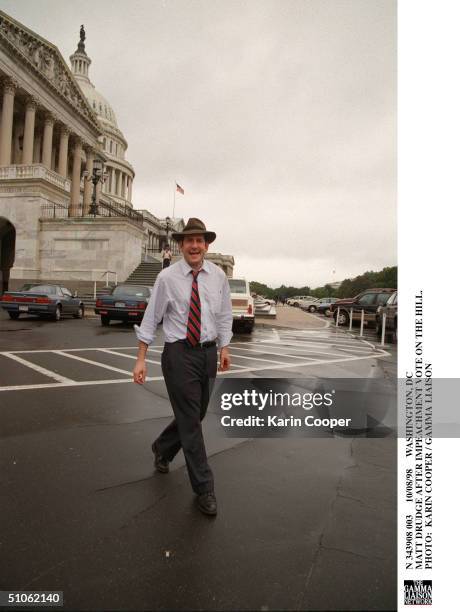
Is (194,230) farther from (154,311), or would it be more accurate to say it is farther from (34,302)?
(34,302)

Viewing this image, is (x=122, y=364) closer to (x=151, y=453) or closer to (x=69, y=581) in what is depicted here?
(x=151, y=453)

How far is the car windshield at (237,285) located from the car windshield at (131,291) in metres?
3.46

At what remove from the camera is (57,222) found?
27.9m

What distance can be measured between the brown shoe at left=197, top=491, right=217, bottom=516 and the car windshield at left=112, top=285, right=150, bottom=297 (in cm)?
1413

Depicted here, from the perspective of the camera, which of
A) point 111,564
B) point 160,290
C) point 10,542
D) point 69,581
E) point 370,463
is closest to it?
point 69,581

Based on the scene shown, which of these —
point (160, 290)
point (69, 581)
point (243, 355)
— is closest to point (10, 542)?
point (69, 581)

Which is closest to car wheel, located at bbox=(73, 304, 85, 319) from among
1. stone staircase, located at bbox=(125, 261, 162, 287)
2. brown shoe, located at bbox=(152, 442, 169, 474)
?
stone staircase, located at bbox=(125, 261, 162, 287)

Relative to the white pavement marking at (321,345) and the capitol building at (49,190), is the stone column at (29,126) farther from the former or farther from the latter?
the white pavement marking at (321,345)

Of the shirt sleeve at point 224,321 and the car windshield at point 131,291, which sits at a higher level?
the car windshield at point 131,291

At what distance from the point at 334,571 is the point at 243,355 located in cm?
761

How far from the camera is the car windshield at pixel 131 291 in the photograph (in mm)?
16312

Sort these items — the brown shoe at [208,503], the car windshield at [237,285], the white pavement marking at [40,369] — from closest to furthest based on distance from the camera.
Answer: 1. the brown shoe at [208,503]
2. the white pavement marking at [40,369]
3. the car windshield at [237,285]

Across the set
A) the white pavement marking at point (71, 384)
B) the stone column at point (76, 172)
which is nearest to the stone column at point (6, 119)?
the stone column at point (76, 172)

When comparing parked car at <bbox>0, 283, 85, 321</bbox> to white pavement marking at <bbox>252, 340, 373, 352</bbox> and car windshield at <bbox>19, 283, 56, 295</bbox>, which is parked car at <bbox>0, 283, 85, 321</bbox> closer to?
car windshield at <bbox>19, 283, 56, 295</bbox>
